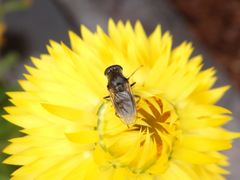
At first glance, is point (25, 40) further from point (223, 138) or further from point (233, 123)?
point (223, 138)

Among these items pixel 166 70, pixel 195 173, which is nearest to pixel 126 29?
pixel 166 70
